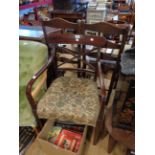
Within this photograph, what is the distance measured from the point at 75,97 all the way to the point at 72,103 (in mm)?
71

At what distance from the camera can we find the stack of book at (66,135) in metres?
1.24

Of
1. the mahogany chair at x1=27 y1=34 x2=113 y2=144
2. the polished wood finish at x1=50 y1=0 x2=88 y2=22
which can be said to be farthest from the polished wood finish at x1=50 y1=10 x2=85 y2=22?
the mahogany chair at x1=27 y1=34 x2=113 y2=144

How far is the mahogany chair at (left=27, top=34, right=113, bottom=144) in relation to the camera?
3.63 ft

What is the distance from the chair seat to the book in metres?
0.24

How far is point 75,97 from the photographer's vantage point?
4.04 feet

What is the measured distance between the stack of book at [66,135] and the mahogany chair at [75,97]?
173mm

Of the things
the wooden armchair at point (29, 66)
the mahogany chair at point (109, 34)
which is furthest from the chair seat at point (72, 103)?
the mahogany chair at point (109, 34)

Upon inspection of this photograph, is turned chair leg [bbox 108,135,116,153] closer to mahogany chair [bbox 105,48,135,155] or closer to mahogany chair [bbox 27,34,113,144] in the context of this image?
mahogany chair [bbox 105,48,135,155]

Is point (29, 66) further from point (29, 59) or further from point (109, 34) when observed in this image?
point (109, 34)

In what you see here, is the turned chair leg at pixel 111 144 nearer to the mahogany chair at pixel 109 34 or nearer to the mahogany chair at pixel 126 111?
the mahogany chair at pixel 126 111

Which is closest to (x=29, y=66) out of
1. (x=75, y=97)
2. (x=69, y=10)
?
(x=75, y=97)
